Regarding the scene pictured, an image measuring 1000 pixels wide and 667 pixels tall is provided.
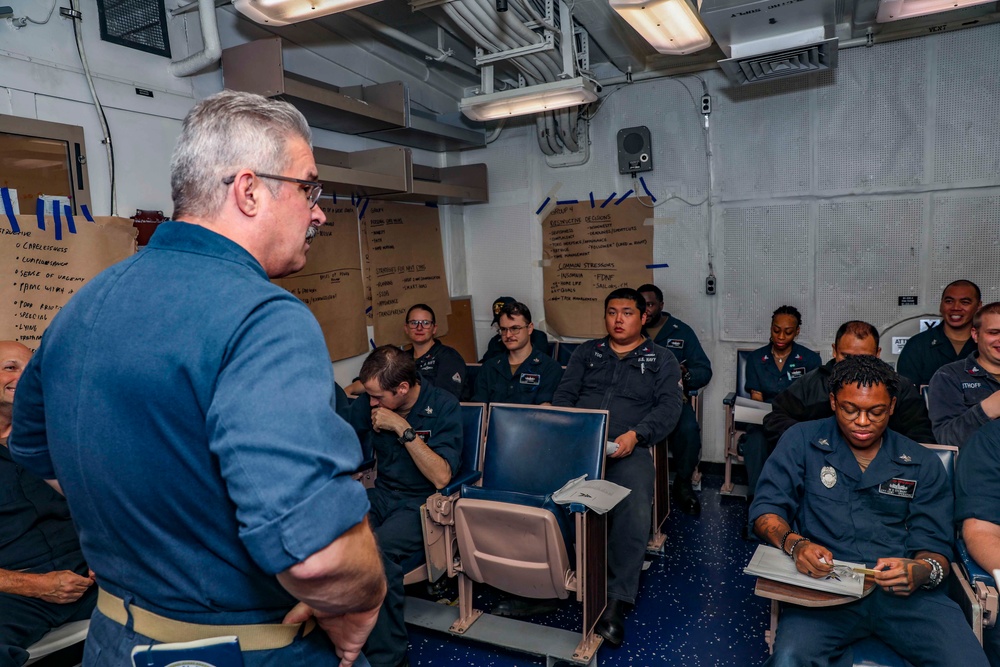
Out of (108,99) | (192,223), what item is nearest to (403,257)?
(108,99)

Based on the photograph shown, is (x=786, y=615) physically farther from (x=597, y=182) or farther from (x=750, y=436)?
(x=597, y=182)

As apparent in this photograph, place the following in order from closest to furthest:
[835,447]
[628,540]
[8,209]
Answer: [835,447] < [8,209] < [628,540]

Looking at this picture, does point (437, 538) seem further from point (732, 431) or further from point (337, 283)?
point (732, 431)

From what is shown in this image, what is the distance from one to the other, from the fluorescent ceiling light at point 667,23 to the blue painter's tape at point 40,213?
2.53 m

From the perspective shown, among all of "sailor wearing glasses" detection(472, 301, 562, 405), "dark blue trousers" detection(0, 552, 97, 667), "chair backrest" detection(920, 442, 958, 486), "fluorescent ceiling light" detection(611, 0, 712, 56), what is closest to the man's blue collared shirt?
"dark blue trousers" detection(0, 552, 97, 667)

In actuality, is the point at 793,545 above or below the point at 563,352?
below

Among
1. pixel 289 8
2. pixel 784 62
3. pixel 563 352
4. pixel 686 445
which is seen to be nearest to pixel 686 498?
pixel 686 445

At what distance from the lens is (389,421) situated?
8.70ft

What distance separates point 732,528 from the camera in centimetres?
365

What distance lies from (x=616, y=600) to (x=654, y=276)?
278 cm

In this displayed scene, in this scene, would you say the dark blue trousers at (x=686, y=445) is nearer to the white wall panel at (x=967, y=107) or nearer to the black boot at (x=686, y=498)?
the black boot at (x=686, y=498)

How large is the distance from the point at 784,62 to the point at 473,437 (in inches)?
108

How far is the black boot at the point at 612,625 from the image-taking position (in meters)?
2.53

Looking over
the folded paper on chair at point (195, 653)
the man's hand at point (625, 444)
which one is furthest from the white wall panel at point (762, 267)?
the folded paper on chair at point (195, 653)
